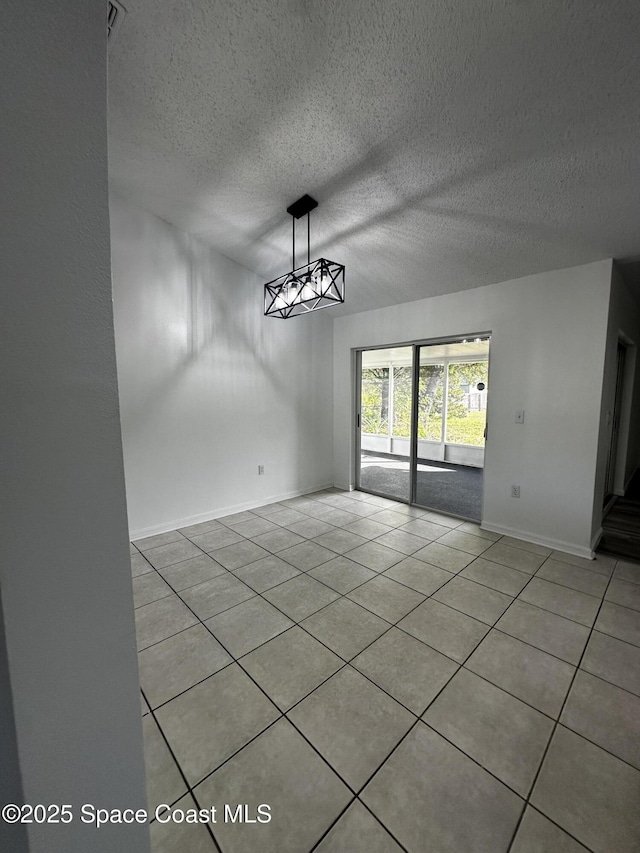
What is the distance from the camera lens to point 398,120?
175cm

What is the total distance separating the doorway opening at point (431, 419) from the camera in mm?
4953

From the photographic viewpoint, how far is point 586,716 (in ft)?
Answer: 4.77

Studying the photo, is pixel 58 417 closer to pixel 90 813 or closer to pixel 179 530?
pixel 90 813

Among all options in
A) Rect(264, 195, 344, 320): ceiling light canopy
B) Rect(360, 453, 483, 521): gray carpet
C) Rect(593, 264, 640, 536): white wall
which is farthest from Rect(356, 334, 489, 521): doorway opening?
Rect(264, 195, 344, 320): ceiling light canopy

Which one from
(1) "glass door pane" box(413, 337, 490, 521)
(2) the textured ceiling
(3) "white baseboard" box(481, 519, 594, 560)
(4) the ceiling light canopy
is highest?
(2) the textured ceiling

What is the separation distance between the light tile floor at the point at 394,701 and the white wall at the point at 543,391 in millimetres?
465

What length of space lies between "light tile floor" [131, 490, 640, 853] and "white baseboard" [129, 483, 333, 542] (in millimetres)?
469

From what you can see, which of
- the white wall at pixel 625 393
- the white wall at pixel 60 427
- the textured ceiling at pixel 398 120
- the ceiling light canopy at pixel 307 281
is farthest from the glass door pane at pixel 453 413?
the white wall at pixel 60 427

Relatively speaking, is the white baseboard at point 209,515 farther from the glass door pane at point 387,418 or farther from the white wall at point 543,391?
the white wall at point 543,391

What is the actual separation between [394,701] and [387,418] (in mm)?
6211

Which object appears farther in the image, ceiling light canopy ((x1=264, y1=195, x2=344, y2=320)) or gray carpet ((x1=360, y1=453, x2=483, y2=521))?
gray carpet ((x1=360, y1=453, x2=483, y2=521))

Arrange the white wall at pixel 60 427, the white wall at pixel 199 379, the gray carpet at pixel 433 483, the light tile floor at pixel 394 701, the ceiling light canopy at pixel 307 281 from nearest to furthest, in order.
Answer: the white wall at pixel 60 427, the light tile floor at pixel 394 701, the ceiling light canopy at pixel 307 281, the white wall at pixel 199 379, the gray carpet at pixel 433 483

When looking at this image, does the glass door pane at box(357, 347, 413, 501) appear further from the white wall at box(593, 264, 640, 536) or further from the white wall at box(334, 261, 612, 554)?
the white wall at box(593, 264, 640, 536)

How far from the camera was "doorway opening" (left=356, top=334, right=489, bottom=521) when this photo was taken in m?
4.95
